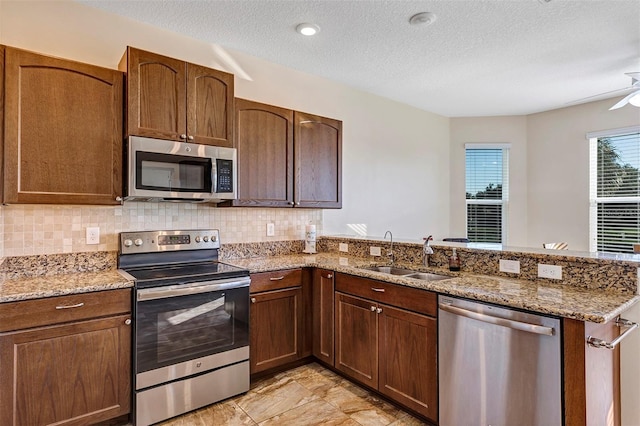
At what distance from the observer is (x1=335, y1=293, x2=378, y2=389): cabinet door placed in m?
2.45

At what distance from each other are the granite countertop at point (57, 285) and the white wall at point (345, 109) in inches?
58.5

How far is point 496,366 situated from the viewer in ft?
5.84

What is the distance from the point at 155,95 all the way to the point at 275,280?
1.54 metres

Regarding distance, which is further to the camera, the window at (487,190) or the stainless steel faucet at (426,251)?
the window at (487,190)

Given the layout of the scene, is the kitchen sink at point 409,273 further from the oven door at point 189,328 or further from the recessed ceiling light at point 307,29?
the recessed ceiling light at point 307,29

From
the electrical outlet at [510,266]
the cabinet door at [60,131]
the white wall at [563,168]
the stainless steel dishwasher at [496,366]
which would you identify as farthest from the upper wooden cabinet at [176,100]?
the white wall at [563,168]

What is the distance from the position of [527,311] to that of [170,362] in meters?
2.02

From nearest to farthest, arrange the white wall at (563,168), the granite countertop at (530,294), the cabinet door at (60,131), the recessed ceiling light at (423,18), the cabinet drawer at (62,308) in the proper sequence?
the granite countertop at (530,294) < the cabinet drawer at (62,308) < the cabinet door at (60,131) < the recessed ceiling light at (423,18) < the white wall at (563,168)

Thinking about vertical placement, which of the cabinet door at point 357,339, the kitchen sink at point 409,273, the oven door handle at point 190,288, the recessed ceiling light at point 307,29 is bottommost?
the cabinet door at point 357,339

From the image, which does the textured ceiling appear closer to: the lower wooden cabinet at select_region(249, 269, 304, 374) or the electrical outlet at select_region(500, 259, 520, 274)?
the electrical outlet at select_region(500, 259, 520, 274)

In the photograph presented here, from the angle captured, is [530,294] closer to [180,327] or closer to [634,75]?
[180,327]

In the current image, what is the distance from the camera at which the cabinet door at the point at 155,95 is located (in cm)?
231

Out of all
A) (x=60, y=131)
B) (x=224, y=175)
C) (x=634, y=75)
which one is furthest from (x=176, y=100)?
(x=634, y=75)

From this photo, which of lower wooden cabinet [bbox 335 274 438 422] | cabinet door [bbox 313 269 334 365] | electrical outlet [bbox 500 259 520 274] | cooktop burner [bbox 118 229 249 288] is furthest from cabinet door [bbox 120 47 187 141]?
electrical outlet [bbox 500 259 520 274]
